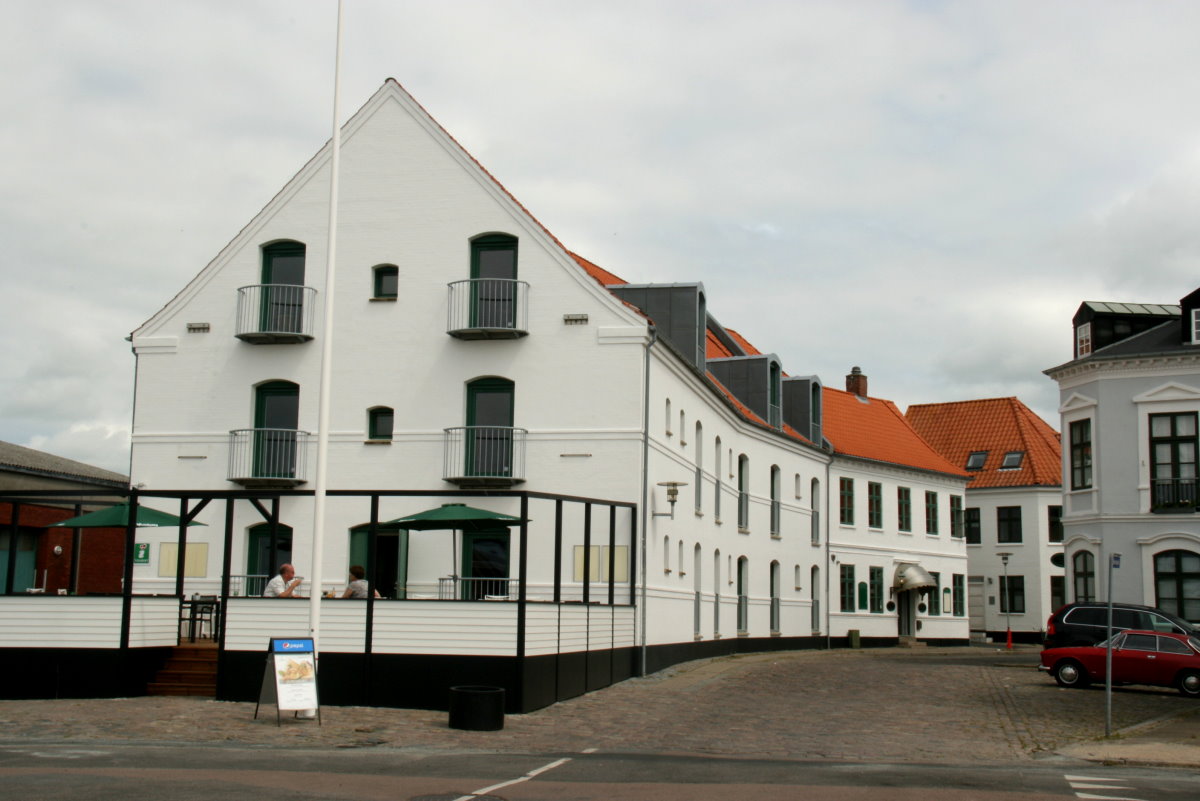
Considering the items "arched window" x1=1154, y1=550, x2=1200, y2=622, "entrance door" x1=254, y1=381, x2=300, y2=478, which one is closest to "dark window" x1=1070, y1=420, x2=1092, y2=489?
→ "arched window" x1=1154, y1=550, x2=1200, y2=622

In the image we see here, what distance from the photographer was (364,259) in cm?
2955

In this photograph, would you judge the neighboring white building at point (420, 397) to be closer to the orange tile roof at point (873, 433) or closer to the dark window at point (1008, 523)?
the orange tile roof at point (873, 433)

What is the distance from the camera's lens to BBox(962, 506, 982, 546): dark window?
2445 inches

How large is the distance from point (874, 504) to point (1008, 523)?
47.0 feet

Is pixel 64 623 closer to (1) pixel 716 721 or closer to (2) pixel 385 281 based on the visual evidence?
(1) pixel 716 721

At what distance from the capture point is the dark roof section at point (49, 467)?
133 ft

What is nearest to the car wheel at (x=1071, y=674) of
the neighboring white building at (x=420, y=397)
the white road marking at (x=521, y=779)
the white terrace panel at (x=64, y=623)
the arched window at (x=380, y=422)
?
the neighboring white building at (x=420, y=397)

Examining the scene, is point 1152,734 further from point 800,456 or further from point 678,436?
point 800,456

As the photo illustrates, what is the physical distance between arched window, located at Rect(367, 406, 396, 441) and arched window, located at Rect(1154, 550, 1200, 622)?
72.1 feet

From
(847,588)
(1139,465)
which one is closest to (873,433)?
(847,588)

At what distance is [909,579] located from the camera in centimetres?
5028

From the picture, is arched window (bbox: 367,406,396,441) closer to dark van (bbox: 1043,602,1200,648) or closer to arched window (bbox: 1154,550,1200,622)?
dark van (bbox: 1043,602,1200,648)

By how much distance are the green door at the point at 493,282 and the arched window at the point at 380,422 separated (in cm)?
300

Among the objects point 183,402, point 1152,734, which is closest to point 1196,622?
point 1152,734
